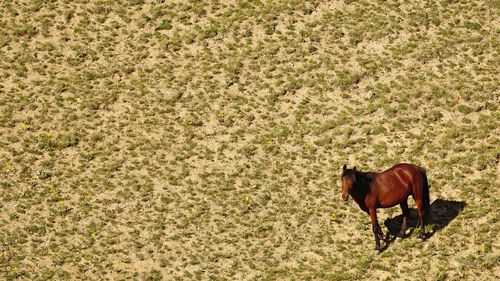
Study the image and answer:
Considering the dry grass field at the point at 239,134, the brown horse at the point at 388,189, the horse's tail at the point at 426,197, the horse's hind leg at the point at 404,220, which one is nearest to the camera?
the brown horse at the point at 388,189

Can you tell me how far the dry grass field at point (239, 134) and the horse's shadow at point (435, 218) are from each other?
0.07 m

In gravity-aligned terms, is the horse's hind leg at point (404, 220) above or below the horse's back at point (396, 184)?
below

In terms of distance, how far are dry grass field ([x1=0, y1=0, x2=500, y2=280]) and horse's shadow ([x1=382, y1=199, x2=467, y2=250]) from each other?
0.23 feet

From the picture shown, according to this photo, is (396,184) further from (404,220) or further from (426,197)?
(404,220)

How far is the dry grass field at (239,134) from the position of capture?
2916 cm

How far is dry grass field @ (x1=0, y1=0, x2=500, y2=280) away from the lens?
95.7 feet

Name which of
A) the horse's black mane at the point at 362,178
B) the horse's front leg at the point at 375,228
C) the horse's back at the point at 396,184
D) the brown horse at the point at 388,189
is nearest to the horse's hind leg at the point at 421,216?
the brown horse at the point at 388,189

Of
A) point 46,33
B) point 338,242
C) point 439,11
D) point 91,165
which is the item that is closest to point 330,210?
point 338,242

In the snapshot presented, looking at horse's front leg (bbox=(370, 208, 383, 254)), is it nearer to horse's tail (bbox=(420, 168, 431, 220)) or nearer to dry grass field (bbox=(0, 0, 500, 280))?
dry grass field (bbox=(0, 0, 500, 280))

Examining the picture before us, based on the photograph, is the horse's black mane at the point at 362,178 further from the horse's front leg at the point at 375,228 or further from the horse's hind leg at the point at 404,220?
the horse's hind leg at the point at 404,220

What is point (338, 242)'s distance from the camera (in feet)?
95.9

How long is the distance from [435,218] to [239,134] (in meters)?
7.34

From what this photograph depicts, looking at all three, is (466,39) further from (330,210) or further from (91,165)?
(91,165)

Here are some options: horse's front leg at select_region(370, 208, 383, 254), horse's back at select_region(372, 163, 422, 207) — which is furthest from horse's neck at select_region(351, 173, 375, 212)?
horse's front leg at select_region(370, 208, 383, 254)
